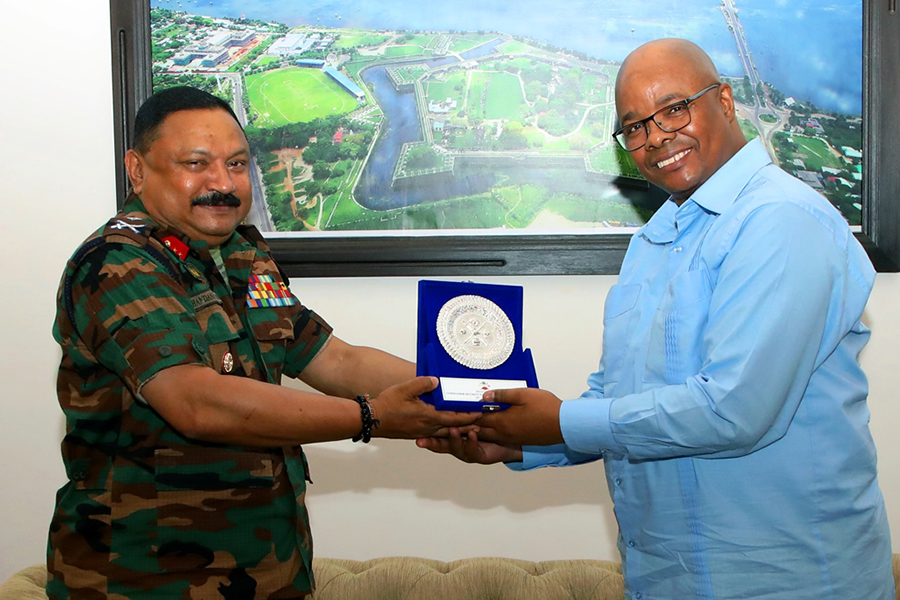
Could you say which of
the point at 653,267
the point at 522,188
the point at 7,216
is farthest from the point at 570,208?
the point at 7,216

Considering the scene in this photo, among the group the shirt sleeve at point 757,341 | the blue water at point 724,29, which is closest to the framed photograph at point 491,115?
the blue water at point 724,29

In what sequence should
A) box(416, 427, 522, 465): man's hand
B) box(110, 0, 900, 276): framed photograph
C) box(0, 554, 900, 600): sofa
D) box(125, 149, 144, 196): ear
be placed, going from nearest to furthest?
box(125, 149, 144, 196): ear, box(416, 427, 522, 465): man's hand, box(0, 554, 900, 600): sofa, box(110, 0, 900, 276): framed photograph

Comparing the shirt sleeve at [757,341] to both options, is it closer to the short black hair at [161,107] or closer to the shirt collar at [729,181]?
the shirt collar at [729,181]

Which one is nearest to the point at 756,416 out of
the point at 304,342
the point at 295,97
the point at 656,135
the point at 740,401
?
the point at 740,401

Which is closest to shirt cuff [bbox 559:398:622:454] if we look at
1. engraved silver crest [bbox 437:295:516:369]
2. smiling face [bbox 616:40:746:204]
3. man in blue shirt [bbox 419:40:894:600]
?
man in blue shirt [bbox 419:40:894:600]

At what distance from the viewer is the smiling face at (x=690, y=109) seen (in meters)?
1.62

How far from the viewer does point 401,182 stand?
7.72 ft

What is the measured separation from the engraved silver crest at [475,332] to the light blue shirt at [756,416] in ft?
1.01

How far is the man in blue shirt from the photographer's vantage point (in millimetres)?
1360

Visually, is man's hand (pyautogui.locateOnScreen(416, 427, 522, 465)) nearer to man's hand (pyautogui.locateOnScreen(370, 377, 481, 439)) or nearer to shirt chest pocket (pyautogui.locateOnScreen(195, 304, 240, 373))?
man's hand (pyautogui.locateOnScreen(370, 377, 481, 439))

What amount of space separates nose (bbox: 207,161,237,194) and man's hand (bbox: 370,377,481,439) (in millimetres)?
545

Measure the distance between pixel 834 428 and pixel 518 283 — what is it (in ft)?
3.58

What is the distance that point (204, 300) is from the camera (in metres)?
1.60

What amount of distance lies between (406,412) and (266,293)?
1.40 feet
